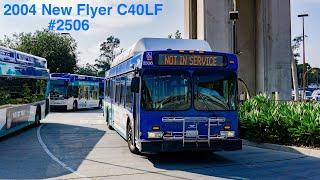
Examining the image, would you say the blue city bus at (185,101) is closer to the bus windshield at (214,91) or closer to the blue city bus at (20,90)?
the bus windshield at (214,91)

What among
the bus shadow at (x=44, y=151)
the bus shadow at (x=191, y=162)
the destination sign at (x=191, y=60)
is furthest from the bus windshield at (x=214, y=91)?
the bus shadow at (x=44, y=151)

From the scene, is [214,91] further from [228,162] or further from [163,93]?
[228,162]

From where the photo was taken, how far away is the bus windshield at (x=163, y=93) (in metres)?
11.5

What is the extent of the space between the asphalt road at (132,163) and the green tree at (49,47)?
5303cm

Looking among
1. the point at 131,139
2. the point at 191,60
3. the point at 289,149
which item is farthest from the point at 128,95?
the point at 289,149

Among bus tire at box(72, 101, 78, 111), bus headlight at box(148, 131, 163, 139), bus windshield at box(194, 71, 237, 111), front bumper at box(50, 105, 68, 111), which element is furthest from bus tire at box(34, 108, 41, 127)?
bus tire at box(72, 101, 78, 111)

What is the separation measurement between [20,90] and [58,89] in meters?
20.1

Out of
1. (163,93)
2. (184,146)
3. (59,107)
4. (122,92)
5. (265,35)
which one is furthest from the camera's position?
(59,107)

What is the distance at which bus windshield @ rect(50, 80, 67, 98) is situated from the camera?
3866 centimetres

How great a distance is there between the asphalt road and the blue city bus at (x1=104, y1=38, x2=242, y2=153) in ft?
2.01

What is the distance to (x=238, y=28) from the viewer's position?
3547 centimetres

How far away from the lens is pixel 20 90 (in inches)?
744

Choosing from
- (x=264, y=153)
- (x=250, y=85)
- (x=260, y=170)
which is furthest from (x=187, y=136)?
(x=250, y=85)

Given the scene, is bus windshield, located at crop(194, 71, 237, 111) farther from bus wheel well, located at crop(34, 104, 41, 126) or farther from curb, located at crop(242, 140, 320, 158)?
bus wheel well, located at crop(34, 104, 41, 126)
